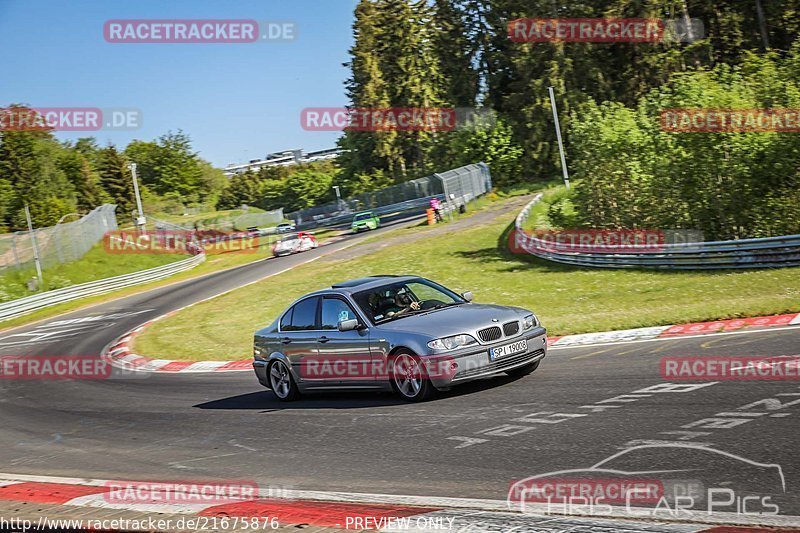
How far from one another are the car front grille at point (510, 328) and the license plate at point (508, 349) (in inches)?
5.3

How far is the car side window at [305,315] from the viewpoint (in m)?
12.0

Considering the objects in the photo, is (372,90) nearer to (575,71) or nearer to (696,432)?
(575,71)

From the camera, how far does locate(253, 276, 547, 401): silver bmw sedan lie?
32.6ft

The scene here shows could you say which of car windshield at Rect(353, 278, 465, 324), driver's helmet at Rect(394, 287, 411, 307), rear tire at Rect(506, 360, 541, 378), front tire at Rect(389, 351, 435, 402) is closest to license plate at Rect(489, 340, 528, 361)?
rear tire at Rect(506, 360, 541, 378)

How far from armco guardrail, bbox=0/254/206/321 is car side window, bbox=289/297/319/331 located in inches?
1134

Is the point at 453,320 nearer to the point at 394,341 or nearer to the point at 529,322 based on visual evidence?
the point at 394,341

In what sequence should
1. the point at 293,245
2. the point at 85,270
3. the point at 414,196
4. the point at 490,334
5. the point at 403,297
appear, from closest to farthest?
the point at 490,334
the point at 403,297
the point at 85,270
the point at 293,245
the point at 414,196

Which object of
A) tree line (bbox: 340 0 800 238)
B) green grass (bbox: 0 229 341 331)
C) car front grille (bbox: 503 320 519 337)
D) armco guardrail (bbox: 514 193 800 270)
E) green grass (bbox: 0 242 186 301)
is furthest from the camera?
green grass (bbox: 0 242 186 301)

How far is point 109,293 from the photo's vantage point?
43.3 meters

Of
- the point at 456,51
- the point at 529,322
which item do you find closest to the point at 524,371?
the point at 529,322

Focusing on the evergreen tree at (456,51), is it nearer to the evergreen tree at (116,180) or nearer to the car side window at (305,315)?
the evergreen tree at (116,180)

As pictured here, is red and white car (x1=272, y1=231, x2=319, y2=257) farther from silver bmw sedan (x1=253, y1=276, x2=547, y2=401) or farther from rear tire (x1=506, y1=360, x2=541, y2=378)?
rear tire (x1=506, y1=360, x2=541, y2=378)

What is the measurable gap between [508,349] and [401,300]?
1.86 m

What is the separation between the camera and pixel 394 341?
33.9ft
